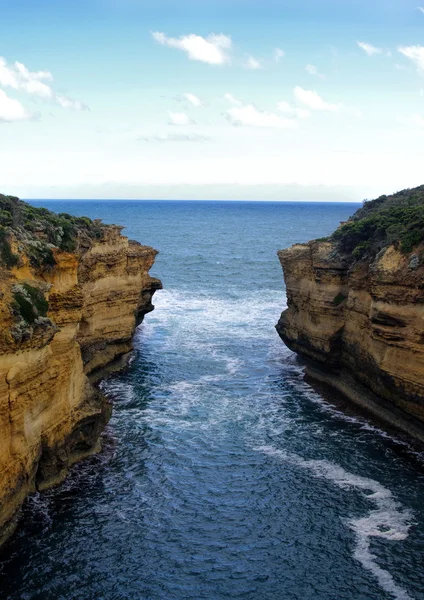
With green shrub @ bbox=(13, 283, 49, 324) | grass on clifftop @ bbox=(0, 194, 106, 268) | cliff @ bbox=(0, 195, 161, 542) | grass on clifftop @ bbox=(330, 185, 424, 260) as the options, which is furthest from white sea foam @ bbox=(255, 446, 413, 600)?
grass on clifftop @ bbox=(0, 194, 106, 268)

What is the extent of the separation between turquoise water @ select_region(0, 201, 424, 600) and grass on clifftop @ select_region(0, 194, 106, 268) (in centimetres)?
940

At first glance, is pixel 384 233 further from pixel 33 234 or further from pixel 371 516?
pixel 33 234

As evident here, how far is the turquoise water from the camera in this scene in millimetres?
20562

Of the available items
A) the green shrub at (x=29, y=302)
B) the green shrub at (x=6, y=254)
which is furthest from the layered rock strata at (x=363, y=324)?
the green shrub at (x=6, y=254)

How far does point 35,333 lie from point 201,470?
34.5ft

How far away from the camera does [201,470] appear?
28094 mm

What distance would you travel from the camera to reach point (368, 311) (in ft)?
116

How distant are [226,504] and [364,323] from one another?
14898mm

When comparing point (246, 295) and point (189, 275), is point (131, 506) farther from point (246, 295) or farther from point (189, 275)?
point (189, 275)

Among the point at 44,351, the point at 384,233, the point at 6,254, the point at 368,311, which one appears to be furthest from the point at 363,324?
the point at 6,254

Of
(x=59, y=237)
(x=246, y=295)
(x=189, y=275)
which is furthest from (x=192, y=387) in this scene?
(x=189, y=275)

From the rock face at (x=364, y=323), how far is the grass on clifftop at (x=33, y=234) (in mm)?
15236

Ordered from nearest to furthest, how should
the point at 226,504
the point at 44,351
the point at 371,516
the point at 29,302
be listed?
the point at 29,302
the point at 44,351
the point at 371,516
the point at 226,504

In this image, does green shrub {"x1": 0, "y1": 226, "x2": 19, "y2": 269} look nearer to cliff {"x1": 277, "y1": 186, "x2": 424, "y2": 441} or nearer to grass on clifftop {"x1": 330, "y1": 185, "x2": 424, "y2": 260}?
cliff {"x1": 277, "y1": 186, "x2": 424, "y2": 441}
